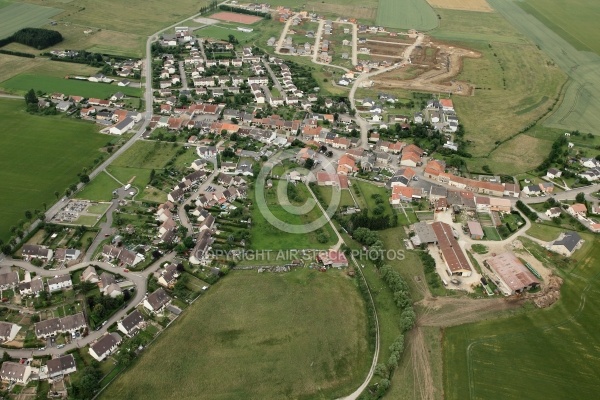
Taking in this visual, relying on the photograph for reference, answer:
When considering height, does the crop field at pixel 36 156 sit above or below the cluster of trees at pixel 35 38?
below

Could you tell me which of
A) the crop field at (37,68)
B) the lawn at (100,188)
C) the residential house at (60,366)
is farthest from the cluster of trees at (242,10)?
the residential house at (60,366)

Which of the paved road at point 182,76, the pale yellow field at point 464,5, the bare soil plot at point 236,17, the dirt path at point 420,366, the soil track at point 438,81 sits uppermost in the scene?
the pale yellow field at point 464,5

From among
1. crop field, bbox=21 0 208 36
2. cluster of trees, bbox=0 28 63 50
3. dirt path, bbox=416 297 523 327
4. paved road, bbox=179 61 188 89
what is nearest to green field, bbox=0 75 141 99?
paved road, bbox=179 61 188 89

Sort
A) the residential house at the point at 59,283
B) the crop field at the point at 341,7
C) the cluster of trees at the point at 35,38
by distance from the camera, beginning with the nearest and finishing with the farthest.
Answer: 1. the residential house at the point at 59,283
2. the cluster of trees at the point at 35,38
3. the crop field at the point at 341,7

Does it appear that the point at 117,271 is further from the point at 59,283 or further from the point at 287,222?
the point at 287,222

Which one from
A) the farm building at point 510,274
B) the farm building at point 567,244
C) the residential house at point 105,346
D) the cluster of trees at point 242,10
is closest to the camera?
the residential house at point 105,346

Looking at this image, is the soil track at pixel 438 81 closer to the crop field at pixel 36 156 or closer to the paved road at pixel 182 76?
the paved road at pixel 182 76

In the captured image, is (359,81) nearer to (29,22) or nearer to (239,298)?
(239,298)
